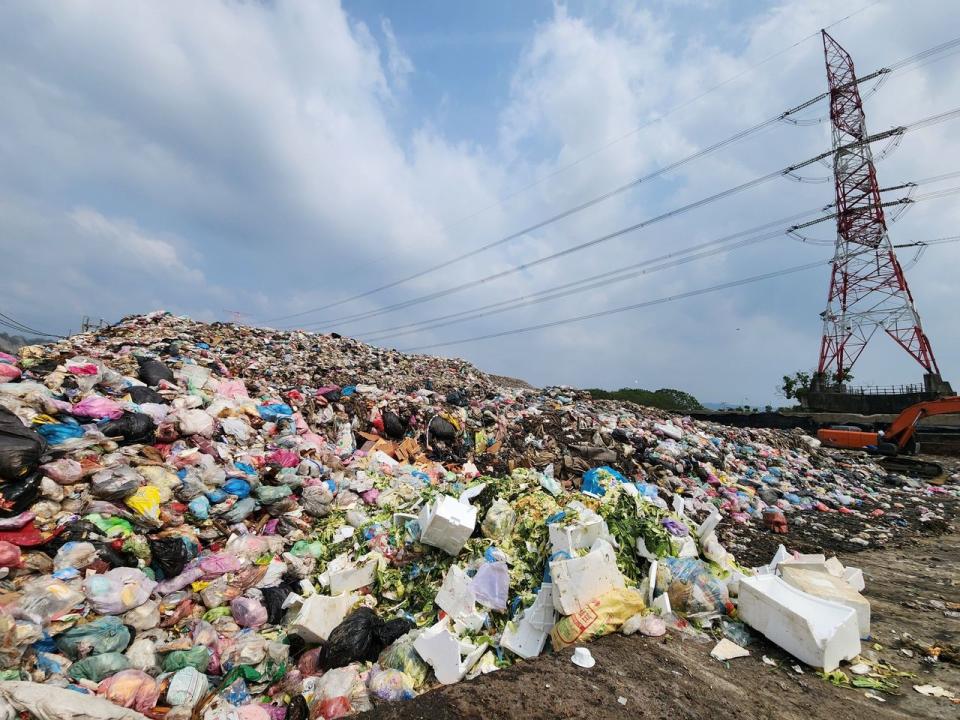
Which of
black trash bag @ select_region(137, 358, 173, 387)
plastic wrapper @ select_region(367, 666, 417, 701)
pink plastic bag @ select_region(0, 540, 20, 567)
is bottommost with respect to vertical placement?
plastic wrapper @ select_region(367, 666, 417, 701)

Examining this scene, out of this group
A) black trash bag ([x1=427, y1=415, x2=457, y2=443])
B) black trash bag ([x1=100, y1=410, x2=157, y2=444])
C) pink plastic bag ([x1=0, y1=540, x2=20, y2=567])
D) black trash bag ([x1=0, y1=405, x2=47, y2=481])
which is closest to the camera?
pink plastic bag ([x1=0, y1=540, x2=20, y2=567])

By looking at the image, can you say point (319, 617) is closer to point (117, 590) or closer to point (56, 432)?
point (117, 590)

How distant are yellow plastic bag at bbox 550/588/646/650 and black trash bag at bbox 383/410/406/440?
Answer: 5377 mm

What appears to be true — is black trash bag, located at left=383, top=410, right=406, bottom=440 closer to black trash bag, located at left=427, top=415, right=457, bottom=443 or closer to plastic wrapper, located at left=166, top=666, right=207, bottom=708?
black trash bag, located at left=427, top=415, right=457, bottom=443

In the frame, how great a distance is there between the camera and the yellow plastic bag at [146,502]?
375cm

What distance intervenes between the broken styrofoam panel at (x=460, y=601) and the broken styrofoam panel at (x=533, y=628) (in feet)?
0.85

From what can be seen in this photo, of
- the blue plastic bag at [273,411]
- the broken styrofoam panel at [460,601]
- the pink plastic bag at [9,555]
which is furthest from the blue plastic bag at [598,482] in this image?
the pink plastic bag at [9,555]

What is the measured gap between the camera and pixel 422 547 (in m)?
3.81

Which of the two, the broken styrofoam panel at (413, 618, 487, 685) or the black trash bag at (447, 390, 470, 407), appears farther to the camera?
the black trash bag at (447, 390, 470, 407)

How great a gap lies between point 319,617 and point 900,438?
52.1 ft

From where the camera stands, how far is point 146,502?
3820 millimetres

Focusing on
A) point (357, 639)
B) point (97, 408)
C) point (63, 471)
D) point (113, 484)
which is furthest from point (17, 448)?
point (357, 639)

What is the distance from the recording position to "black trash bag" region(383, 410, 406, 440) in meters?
7.75

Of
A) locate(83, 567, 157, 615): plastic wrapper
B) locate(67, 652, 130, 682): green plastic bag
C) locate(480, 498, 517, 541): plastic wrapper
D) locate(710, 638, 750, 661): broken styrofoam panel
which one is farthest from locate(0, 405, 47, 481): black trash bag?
locate(710, 638, 750, 661): broken styrofoam panel
